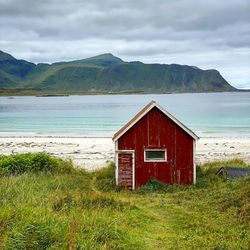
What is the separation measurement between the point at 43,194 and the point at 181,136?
740 centimetres

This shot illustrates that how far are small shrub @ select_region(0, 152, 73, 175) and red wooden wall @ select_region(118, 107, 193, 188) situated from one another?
148 inches

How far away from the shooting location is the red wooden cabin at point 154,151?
15.1m

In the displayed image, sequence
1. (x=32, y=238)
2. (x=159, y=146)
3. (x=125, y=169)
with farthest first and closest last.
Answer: (x=159, y=146)
(x=125, y=169)
(x=32, y=238)

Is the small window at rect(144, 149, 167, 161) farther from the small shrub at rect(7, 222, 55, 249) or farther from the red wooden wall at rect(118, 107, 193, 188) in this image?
the small shrub at rect(7, 222, 55, 249)

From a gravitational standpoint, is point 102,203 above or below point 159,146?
below

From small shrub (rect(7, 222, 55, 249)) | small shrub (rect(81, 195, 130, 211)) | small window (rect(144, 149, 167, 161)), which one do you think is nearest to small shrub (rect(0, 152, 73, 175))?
small window (rect(144, 149, 167, 161))

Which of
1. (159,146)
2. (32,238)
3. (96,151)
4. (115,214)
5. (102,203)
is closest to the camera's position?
(32,238)

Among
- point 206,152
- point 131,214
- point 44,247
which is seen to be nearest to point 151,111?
point 131,214

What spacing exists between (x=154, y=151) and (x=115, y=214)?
6329 millimetres

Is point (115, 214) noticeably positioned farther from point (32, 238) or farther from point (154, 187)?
point (154, 187)

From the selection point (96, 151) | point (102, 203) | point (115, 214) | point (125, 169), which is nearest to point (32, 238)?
point (115, 214)

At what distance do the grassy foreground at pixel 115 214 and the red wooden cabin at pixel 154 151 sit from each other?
2.18 feet

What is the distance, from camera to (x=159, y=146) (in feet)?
50.1

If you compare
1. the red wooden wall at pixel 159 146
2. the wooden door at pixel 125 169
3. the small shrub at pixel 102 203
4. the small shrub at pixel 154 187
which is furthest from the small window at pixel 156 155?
the small shrub at pixel 102 203
